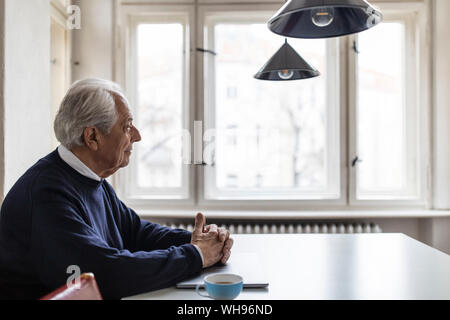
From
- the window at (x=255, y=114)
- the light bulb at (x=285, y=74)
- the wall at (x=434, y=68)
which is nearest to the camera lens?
the light bulb at (x=285, y=74)

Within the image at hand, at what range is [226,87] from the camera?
300 cm

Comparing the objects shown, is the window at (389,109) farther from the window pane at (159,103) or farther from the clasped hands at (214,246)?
the clasped hands at (214,246)

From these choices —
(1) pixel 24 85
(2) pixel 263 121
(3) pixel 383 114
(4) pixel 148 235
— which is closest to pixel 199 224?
(4) pixel 148 235

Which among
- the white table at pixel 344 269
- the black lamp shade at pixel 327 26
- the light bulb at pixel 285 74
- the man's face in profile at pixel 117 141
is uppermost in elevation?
the black lamp shade at pixel 327 26

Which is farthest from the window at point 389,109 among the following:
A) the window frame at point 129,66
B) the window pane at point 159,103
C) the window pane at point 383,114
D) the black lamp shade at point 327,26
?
the black lamp shade at point 327,26

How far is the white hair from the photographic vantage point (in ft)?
4.04

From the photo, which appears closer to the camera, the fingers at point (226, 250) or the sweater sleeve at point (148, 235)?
the fingers at point (226, 250)

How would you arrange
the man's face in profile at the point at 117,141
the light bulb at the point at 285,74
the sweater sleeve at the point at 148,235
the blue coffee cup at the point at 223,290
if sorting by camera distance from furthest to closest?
the light bulb at the point at 285,74, the sweater sleeve at the point at 148,235, the man's face in profile at the point at 117,141, the blue coffee cup at the point at 223,290

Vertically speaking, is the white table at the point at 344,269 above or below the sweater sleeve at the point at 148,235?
below

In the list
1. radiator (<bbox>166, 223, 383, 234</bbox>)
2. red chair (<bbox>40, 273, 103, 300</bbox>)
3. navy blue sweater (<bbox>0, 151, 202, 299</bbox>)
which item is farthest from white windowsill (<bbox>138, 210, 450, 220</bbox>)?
red chair (<bbox>40, 273, 103, 300</bbox>)

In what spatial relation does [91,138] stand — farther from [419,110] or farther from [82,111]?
[419,110]

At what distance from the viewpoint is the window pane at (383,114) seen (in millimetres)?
2967
